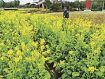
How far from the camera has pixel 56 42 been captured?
22.5ft

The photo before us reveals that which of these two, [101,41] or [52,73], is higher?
[101,41]

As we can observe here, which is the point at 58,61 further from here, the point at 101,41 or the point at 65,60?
the point at 101,41

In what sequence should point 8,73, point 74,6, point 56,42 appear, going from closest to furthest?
point 8,73, point 56,42, point 74,6

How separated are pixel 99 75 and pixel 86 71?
0.17 m

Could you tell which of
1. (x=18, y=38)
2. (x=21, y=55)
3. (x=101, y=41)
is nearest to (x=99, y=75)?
(x=101, y=41)

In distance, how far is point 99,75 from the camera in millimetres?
5547

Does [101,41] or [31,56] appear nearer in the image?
[31,56]

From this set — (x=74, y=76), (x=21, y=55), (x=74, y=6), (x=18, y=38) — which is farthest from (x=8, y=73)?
(x=74, y=6)

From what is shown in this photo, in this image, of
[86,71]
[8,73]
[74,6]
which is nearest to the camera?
[8,73]

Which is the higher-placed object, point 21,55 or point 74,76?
point 21,55


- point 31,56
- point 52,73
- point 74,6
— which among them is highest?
point 31,56

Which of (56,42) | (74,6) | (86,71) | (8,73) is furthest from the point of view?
(74,6)

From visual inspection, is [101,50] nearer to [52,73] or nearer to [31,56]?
[52,73]

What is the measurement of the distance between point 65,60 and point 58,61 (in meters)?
0.31
